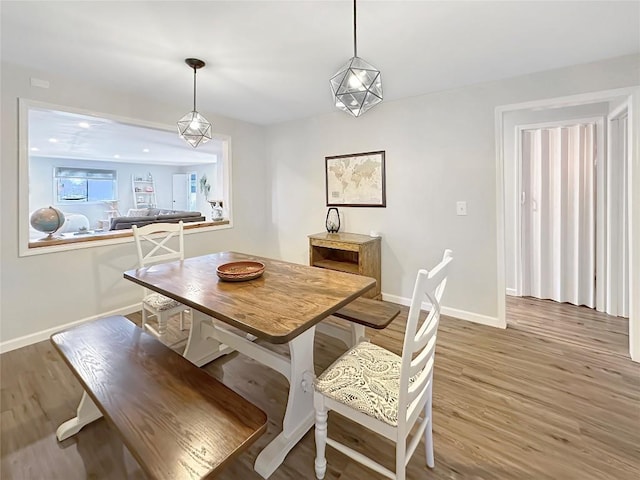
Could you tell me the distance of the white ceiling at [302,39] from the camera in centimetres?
169

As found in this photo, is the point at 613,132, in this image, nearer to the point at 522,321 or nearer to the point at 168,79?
the point at 522,321

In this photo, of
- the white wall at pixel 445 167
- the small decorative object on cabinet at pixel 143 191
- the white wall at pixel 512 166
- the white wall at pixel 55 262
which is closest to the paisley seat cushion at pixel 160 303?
the white wall at pixel 55 262

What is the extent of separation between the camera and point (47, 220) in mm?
2672

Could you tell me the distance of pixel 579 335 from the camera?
262 centimetres

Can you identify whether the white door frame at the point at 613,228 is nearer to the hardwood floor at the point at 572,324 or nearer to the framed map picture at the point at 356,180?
the hardwood floor at the point at 572,324

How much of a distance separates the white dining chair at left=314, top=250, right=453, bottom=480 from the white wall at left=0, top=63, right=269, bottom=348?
2.72m

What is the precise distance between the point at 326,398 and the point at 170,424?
60cm

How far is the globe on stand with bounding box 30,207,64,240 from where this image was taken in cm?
263

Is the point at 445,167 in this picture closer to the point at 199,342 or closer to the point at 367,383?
the point at 367,383

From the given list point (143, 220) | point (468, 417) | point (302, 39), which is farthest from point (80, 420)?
point (143, 220)

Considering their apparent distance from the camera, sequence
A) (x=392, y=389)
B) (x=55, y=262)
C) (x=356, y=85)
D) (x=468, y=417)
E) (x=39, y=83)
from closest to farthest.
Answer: (x=392, y=389) < (x=356, y=85) < (x=468, y=417) < (x=39, y=83) < (x=55, y=262)

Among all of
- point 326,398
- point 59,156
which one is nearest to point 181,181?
point 59,156

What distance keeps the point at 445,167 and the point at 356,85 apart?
1848mm

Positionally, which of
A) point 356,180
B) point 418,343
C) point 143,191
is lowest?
point 418,343
